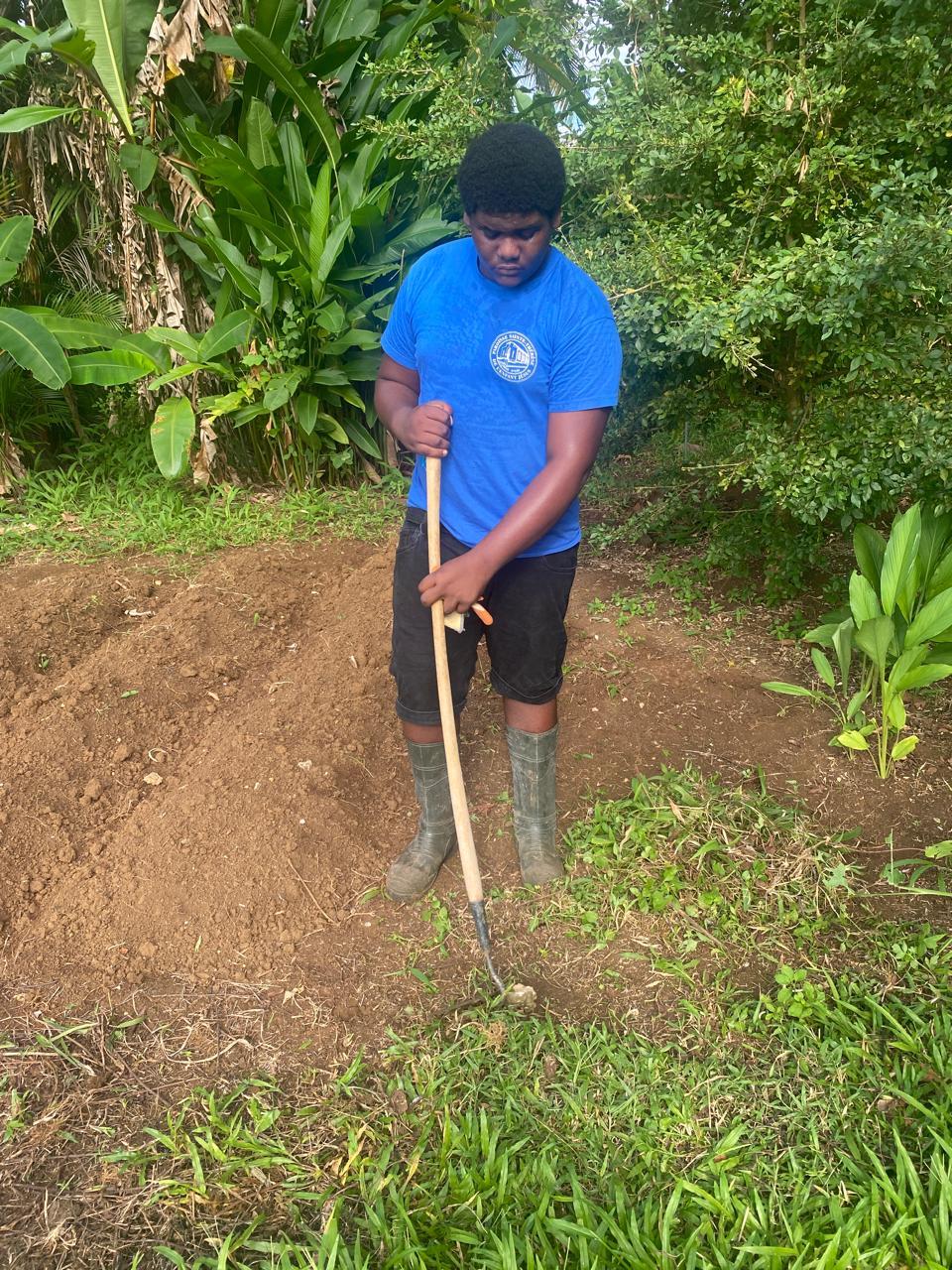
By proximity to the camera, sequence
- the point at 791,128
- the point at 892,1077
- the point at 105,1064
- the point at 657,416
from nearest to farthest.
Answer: the point at 892,1077
the point at 105,1064
the point at 791,128
the point at 657,416

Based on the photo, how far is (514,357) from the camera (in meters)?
1.87

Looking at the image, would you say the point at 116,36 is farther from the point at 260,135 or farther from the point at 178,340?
the point at 178,340

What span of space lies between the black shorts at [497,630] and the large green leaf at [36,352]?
300 cm

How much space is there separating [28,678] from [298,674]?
1090 mm

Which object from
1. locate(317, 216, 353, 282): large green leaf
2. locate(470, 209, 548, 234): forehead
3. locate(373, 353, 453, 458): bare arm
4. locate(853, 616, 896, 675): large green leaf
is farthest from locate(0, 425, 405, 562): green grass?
locate(470, 209, 548, 234): forehead

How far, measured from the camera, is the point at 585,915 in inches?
93.4

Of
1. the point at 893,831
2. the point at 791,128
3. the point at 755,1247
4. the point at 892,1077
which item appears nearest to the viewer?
the point at 755,1247

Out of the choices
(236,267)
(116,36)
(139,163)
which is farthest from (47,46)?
(236,267)

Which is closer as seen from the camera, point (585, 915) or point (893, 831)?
point (585, 915)

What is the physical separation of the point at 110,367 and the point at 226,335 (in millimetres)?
655

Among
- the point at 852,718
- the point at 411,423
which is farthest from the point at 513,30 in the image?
the point at 852,718

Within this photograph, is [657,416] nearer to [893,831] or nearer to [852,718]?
[852,718]

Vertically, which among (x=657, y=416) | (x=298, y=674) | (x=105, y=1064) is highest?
(x=657, y=416)

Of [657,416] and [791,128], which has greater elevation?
[791,128]
